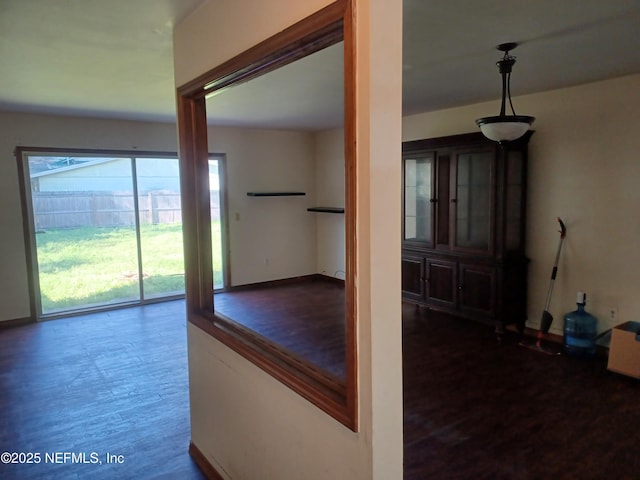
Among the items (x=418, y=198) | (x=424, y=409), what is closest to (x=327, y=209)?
(x=418, y=198)

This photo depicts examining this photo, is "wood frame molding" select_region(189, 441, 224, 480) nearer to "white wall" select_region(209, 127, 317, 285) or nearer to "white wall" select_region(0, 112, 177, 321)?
"white wall" select_region(0, 112, 177, 321)

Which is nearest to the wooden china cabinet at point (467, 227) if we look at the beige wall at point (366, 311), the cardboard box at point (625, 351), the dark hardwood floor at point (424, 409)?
the dark hardwood floor at point (424, 409)

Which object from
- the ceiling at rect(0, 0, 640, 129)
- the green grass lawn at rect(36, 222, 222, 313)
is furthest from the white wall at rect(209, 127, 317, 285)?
the ceiling at rect(0, 0, 640, 129)

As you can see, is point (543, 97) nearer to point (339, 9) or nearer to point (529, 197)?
point (529, 197)

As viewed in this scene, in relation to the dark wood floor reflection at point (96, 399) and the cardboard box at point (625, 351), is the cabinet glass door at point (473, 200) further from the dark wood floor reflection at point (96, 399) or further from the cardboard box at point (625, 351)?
the dark wood floor reflection at point (96, 399)

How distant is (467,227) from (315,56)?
2.76 m

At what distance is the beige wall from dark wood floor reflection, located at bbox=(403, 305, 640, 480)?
1.06 meters

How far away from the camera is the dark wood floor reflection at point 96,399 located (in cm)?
255

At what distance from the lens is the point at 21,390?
137 inches

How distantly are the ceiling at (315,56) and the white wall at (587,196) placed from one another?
27 cm

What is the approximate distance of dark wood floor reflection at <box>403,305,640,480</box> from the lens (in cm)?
242

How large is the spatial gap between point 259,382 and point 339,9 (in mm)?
1499

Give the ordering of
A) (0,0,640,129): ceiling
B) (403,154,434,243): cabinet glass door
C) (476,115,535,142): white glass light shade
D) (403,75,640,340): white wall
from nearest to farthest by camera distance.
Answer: (0,0,640,129): ceiling → (476,115,535,142): white glass light shade → (403,75,640,340): white wall → (403,154,434,243): cabinet glass door

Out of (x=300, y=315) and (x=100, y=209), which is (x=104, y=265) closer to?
(x=100, y=209)
